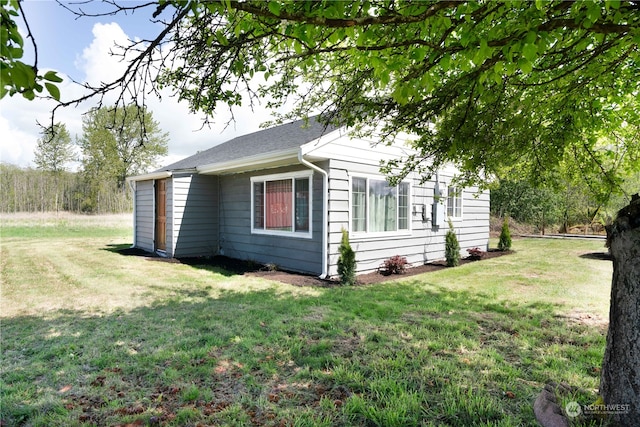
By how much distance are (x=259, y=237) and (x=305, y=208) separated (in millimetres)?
1924

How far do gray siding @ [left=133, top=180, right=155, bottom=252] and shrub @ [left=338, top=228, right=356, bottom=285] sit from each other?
7441 mm

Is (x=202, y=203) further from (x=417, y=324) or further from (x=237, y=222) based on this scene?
(x=417, y=324)

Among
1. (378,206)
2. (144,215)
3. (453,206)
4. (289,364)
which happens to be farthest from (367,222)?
(144,215)

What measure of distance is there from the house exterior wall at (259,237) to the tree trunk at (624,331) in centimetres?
545

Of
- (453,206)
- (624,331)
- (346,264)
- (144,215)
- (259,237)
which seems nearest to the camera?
(624,331)

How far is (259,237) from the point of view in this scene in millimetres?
9078

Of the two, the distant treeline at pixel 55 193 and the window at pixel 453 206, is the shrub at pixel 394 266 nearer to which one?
the window at pixel 453 206

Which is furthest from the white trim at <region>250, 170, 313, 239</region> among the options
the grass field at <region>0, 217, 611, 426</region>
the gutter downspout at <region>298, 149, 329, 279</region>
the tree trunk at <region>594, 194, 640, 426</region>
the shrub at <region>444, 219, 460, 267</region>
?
the tree trunk at <region>594, 194, 640, 426</region>

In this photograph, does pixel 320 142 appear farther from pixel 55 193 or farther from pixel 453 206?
pixel 55 193

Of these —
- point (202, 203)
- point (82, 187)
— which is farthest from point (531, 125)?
point (82, 187)

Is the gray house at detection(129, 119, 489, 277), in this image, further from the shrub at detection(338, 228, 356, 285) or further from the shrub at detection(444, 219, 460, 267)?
the shrub at detection(444, 219, 460, 267)

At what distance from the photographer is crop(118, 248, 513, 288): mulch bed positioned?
6922 millimetres

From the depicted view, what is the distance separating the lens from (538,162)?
164 inches

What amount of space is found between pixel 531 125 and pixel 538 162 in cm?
55
